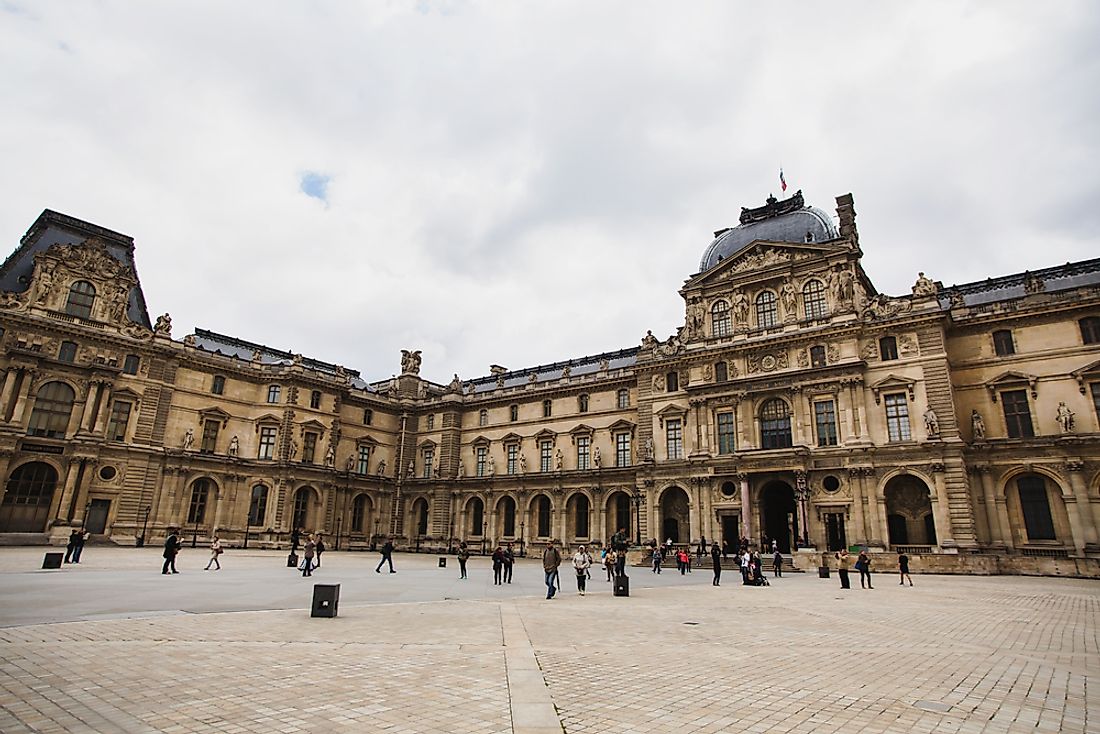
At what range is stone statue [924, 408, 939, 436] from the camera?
3744cm

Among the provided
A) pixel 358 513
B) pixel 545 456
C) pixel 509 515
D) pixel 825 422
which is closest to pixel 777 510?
pixel 825 422

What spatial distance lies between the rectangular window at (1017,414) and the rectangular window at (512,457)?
1528 inches

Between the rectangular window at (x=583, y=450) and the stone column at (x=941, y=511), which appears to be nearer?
the stone column at (x=941, y=511)

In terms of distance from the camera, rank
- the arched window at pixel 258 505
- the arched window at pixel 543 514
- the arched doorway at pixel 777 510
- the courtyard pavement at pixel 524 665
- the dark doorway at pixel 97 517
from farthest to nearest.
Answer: the arched window at pixel 543 514
the arched window at pixel 258 505
the arched doorway at pixel 777 510
the dark doorway at pixel 97 517
the courtyard pavement at pixel 524 665

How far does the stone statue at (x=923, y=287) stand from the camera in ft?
132

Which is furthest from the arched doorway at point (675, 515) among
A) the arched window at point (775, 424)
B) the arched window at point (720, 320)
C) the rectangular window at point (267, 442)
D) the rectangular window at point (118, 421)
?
the rectangular window at point (118, 421)

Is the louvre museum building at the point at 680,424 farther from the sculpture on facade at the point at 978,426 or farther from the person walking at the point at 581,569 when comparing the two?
the person walking at the point at 581,569

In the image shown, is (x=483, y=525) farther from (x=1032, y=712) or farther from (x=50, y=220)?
(x=1032, y=712)

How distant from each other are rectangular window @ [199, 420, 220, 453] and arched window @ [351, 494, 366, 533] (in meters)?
14.1

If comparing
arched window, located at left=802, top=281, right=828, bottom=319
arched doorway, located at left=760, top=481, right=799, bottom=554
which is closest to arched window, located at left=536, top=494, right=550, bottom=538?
arched doorway, located at left=760, top=481, right=799, bottom=554

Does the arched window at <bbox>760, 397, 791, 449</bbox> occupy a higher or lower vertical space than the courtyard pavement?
higher

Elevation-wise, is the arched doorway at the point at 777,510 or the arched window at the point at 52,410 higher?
the arched window at the point at 52,410

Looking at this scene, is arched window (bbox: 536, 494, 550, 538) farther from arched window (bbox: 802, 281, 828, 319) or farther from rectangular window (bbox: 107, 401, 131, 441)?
rectangular window (bbox: 107, 401, 131, 441)

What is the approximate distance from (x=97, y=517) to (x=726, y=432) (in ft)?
152
